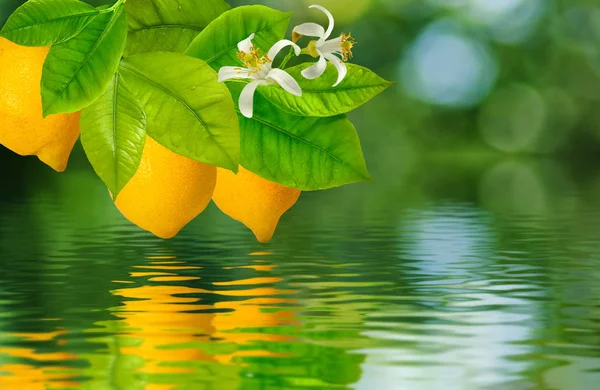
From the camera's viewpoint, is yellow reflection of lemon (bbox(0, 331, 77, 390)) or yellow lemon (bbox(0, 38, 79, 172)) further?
yellow reflection of lemon (bbox(0, 331, 77, 390))

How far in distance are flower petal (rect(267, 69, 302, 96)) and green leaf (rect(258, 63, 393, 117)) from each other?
0.08m

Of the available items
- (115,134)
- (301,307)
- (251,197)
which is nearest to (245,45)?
(115,134)

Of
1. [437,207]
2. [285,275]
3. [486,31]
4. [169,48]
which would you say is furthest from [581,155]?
[169,48]

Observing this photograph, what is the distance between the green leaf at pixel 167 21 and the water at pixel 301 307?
3.39 ft

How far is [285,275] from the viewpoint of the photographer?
196 inches

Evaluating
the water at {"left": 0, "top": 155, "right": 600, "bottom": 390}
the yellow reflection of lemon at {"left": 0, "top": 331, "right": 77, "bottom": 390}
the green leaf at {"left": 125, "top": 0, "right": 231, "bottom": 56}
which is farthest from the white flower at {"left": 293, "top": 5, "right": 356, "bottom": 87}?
the yellow reflection of lemon at {"left": 0, "top": 331, "right": 77, "bottom": 390}

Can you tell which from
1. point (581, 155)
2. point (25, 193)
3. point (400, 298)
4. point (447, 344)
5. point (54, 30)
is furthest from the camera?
point (581, 155)

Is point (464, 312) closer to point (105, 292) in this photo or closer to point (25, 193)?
point (105, 292)

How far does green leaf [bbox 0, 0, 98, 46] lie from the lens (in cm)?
171

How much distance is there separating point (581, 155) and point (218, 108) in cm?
2602

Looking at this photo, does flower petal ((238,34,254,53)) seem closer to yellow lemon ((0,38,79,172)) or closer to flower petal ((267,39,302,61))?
flower petal ((267,39,302,61))

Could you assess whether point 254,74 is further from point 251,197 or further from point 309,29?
point 251,197

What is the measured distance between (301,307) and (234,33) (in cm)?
219

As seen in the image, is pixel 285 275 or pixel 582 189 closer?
pixel 285 275
